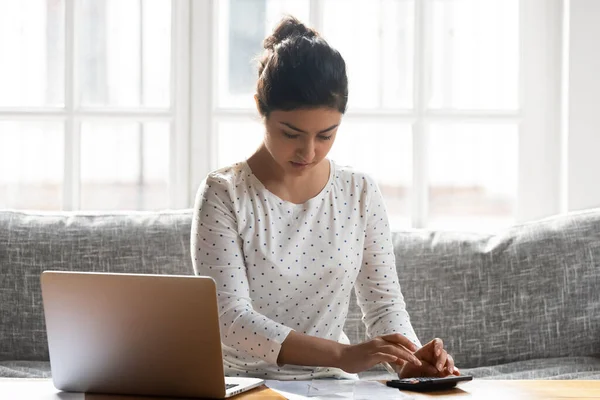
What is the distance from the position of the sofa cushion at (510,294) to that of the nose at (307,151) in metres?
0.72

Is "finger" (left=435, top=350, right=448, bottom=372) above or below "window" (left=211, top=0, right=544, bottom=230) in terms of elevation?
below

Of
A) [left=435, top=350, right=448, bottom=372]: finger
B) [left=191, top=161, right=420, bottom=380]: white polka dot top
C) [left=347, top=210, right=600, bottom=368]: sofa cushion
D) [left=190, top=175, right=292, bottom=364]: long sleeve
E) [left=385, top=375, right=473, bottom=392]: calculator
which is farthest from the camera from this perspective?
[left=347, top=210, right=600, bottom=368]: sofa cushion

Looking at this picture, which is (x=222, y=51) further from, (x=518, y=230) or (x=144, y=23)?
(x=518, y=230)

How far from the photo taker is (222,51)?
119 inches

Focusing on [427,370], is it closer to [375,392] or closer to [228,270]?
[375,392]

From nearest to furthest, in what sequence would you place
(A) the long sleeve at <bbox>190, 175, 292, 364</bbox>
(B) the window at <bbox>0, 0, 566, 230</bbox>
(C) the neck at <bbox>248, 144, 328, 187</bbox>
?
(A) the long sleeve at <bbox>190, 175, 292, 364</bbox>, (C) the neck at <bbox>248, 144, 328, 187</bbox>, (B) the window at <bbox>0, 0, 566, 230</bbox>

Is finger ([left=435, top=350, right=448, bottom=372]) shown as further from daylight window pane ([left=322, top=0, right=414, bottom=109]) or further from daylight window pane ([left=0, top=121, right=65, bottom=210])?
daylight window pane ([left=0, top=121, right=65, bottom=210])

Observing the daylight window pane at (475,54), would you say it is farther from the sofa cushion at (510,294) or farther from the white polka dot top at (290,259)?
the white polka dot top at (290,259)

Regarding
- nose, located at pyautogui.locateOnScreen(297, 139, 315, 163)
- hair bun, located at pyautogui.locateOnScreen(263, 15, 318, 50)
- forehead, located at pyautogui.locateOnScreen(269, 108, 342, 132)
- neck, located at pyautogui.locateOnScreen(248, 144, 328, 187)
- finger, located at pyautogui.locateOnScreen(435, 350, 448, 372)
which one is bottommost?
finger, located at pyautogui.locateOnScreen(435, 350, 448, 372)

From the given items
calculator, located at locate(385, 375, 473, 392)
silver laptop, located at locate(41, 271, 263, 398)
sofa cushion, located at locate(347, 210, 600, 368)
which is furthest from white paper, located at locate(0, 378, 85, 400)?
sofa cushion, located at locate(347, 210, 600, 368)

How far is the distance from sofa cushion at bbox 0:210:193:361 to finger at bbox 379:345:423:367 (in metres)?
0.99

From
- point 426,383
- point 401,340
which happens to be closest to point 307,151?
point 401,340

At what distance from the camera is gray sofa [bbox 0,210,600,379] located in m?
2.43

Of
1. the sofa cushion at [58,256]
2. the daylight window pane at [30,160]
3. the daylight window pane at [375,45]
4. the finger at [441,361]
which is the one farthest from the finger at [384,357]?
the daylight window pane at [30,160]
